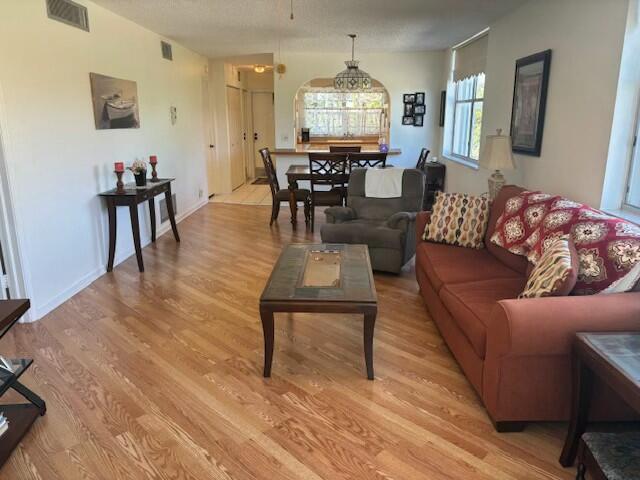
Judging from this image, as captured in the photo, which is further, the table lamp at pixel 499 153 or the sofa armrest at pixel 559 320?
the table lamp at pixel 499 153

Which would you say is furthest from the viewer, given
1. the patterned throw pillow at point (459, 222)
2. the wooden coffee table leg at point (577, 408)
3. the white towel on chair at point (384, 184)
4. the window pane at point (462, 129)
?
the window pane at point (462, 129)

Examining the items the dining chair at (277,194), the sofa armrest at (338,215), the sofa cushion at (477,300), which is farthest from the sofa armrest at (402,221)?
the dining chair at (277,194)

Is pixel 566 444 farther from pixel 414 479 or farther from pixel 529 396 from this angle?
pixel 414 479

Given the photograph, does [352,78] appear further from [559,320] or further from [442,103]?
[559,320]

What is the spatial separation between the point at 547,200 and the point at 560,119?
1005 millimetres

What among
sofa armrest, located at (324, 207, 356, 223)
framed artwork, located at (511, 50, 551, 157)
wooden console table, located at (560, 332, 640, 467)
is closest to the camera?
wooden console table, located at (560, 332, 640, 467)

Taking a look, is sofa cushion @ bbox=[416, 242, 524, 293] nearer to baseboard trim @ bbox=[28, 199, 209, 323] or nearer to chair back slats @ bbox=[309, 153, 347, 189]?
chair back slats @ bbox=[309, 153, 347, 189]

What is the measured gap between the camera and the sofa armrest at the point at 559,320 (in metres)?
1.84

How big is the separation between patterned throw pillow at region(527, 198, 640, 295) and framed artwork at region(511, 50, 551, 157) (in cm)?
152

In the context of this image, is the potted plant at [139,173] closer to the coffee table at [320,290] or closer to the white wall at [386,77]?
the coffee table at [320,290]

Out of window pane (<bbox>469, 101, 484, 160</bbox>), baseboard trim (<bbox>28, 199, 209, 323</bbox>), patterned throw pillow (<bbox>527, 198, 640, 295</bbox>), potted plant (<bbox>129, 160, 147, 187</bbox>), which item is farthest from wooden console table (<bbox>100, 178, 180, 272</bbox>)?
window pane (<bbox>469, 101, 484, 160</bbox>)

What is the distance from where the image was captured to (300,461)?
1888mm

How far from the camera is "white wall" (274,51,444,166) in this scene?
7027 mm

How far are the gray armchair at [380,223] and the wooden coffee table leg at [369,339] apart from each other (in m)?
1.60
